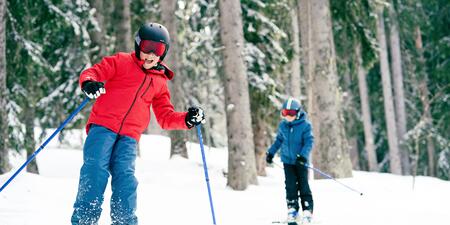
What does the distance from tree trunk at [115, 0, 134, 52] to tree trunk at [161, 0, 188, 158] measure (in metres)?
2.54

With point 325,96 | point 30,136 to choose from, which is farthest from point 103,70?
point 30,136

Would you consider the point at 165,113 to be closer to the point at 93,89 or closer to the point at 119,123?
the point at 119,123

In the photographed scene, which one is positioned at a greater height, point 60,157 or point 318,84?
point 318,84

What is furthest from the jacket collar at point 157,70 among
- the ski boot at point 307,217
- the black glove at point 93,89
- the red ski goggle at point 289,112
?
the ski boot at point 307,217

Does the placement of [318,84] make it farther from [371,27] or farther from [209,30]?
[371,27]

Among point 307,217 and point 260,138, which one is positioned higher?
point 260,138

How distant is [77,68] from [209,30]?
356 cm

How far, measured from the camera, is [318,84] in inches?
438

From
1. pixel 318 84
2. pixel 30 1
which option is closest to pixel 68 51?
pixel 30 1

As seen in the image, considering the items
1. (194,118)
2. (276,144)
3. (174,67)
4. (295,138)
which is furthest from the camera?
(174,67)

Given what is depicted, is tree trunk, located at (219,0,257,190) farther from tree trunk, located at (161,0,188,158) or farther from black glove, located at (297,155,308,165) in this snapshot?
tree trunk, located at (161,0,188,158)

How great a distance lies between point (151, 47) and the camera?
4582mm

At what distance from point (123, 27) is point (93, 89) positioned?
12.0 meters

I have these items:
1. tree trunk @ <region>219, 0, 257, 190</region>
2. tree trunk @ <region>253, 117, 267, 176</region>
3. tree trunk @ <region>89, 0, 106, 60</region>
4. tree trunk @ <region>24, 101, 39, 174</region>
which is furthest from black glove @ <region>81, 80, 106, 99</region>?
tree trunk @ <region>89, 0, 106, 60</region>
